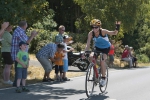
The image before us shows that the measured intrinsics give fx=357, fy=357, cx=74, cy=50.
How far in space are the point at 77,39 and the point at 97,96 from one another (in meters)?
19.6

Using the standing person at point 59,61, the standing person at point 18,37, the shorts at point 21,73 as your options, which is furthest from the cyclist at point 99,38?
the standing person at point 59,61

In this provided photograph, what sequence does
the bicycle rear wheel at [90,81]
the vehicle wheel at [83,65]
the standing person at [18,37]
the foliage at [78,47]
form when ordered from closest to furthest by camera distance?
1. the bicycle rear wheel at [90,81]
2. the standing person at [18,37]
3. the vehicle wheel at [83,65]
4. the foliage at [78,47]

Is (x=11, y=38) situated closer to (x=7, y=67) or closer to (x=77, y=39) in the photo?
(x=7, y=67)

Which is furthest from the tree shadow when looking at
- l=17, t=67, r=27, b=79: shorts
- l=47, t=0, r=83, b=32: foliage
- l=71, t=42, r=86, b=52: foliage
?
l=47, t=0, r=83, b=32: foliage

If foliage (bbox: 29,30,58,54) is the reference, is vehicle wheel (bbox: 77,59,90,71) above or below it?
below

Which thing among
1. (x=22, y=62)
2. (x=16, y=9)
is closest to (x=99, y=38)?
(x=22, y=62)

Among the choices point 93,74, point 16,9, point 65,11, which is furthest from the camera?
point 65,11

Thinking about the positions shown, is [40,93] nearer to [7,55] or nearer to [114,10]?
[7,55]

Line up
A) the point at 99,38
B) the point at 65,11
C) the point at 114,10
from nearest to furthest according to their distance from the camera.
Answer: the point at 99,38
the point at 114,10
the point at 65,11

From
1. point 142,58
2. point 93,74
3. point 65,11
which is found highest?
point 65,11

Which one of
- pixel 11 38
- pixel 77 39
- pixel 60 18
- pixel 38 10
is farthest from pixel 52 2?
pixel 11 38

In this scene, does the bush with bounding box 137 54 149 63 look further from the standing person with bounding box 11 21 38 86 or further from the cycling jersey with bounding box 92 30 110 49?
the cycling jersey with bounding box 92 30 110 49

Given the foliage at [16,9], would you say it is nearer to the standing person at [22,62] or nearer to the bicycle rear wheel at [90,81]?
the standing person at [22,62]

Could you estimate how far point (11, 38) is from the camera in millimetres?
11766
